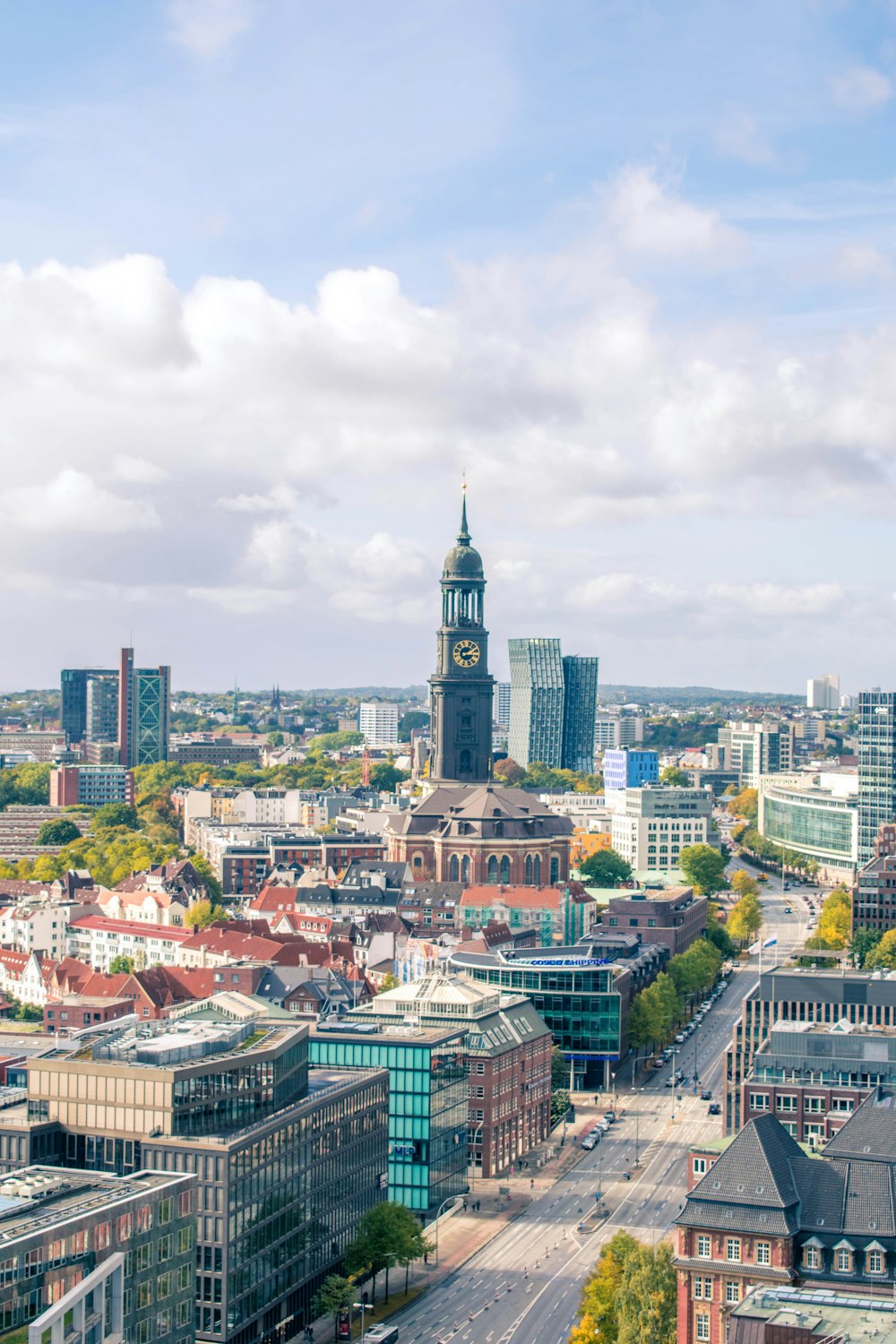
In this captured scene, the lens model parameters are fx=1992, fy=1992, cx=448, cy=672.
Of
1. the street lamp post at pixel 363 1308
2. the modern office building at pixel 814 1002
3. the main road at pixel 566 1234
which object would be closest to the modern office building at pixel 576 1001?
the main road at pixel 566 1234

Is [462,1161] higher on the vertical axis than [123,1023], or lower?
lower

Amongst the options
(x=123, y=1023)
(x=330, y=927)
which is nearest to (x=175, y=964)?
(x=330, y=927)

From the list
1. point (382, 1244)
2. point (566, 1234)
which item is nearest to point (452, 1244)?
point (566, 1234)

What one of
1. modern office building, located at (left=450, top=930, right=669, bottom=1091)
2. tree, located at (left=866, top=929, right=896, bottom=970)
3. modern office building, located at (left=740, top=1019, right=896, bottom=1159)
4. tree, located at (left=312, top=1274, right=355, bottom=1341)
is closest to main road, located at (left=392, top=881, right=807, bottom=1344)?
tree, located at (left=312, top=1274, right=355, bottom=1341)

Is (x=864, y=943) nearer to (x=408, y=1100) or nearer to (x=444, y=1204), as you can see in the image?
(x=444, y=1204)

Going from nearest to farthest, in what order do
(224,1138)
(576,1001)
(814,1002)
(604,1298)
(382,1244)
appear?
1. (224,1138)
2. (604,1298)
3. (382,1244)
4. (814,1002)
5. (576,1001)

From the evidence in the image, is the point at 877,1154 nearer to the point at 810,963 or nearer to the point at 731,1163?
the point at 731,1163

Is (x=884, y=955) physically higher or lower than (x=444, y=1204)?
higher
